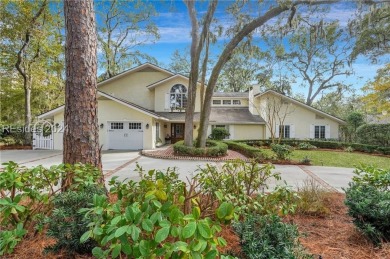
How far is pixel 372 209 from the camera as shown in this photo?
8.73ft

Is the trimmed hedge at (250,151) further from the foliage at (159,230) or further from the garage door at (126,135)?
the foliage at (159,230)

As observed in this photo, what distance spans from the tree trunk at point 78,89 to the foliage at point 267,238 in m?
2.19

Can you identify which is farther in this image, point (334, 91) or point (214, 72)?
point (334, 91)

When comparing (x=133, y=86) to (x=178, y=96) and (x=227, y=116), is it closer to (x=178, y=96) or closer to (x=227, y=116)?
(x=178, y=96)

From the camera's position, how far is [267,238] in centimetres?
199

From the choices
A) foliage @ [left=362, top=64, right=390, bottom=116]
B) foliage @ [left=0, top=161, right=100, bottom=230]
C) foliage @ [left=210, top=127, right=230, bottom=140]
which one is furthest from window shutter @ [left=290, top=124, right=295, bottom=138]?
foliage @ [left=0, top=161, right=100, bottom=230]

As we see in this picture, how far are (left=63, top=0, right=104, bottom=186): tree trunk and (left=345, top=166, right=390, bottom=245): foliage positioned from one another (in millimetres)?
3408

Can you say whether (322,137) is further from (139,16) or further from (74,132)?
(74,132)

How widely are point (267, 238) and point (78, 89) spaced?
305 centimetres

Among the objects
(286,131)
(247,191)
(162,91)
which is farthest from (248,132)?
(247,191)

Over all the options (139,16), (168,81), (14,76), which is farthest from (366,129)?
(14,76)

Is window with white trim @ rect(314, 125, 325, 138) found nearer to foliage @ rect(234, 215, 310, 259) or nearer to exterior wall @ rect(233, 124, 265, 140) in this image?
exterior wall @ rect(233, 124, 265, 140)

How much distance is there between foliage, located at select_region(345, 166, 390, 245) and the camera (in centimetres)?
263

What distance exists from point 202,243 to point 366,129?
73.9 ft
